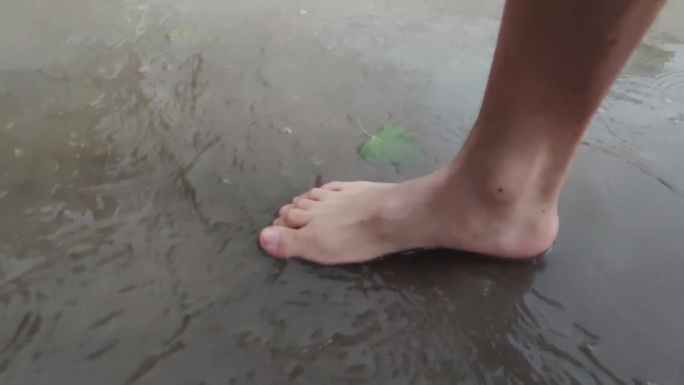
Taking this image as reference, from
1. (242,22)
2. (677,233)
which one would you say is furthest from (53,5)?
(677,233)

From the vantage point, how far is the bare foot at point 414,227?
0.85m

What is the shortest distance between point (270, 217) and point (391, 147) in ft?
0.94

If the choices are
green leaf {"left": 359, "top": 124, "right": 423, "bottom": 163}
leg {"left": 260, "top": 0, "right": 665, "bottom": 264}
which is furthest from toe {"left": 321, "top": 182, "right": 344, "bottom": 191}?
green leaf {"left": 359, "top": 124, "right": 423, "bottom": 163}

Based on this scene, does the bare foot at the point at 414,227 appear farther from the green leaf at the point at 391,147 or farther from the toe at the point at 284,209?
the green leaf at the point at 391,147

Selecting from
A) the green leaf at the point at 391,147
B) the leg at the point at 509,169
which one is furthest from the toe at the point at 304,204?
the green leaf at the point at 391,147

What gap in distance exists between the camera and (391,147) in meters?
1.11

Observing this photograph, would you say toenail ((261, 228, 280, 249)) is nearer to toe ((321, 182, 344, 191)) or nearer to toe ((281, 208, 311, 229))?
toe ((281, 208, 311, 229))

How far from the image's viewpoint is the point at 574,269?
2.89 feet

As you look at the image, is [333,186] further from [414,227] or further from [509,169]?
[509,169]

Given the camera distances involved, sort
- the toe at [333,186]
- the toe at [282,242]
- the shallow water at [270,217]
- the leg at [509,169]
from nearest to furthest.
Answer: the leg at [509,169], the shallow water at [270,217], the toe at [282,242], the toe at [333,186]

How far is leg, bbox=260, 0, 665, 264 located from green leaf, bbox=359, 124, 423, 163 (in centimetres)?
13

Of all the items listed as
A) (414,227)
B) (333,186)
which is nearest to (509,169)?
(414,227)

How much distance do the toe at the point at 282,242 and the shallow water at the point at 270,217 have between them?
0.02 m

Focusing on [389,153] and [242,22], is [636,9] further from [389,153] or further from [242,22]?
[242,22]
